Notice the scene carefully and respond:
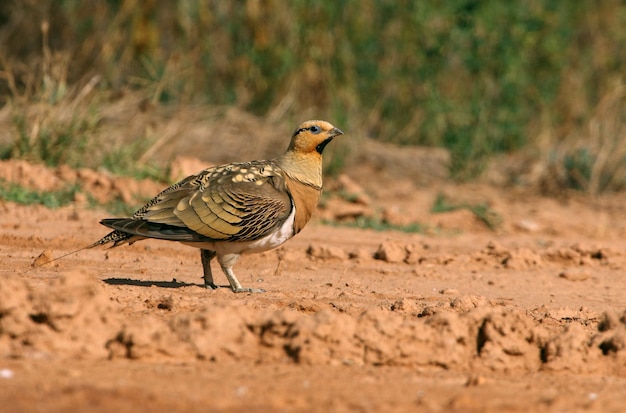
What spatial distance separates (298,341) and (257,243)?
1.92m

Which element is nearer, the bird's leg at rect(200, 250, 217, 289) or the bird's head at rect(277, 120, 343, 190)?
the bird's leg at rect(200, 250, 217, 289)

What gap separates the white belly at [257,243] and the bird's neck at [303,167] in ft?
1.28

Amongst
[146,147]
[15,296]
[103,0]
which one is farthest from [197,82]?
[15,296]

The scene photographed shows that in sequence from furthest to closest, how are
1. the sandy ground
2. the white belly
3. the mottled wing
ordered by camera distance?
the white belly < the mottled wing < the sandy ground

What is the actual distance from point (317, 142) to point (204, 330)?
270cm

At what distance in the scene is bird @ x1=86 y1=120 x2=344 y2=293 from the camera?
21.2 ft

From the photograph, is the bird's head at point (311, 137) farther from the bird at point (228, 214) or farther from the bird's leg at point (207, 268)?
the bird's leg at point (207, 268)

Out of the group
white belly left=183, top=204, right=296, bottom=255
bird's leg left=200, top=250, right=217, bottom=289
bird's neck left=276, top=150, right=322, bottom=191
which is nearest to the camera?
white belly left=183, top=204, right=296, bottom=255

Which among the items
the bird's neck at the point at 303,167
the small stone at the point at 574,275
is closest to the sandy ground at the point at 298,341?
the small stone at the point at 574,275

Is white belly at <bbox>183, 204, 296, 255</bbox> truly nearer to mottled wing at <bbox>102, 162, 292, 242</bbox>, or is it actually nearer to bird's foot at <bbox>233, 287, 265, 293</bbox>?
mottled wing at <bbox>102, 162, 292, 242</bbox>

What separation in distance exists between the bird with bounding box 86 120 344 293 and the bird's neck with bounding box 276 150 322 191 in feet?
0.07

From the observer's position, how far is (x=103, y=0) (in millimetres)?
13586

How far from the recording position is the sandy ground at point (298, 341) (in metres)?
4.04

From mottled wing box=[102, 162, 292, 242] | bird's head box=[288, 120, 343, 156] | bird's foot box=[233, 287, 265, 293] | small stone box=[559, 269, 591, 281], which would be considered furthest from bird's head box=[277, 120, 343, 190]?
small stone box=[559, 269, 591, 281]
